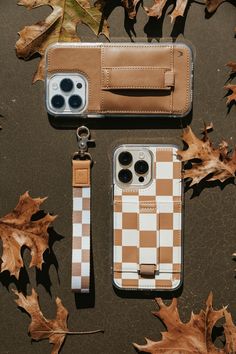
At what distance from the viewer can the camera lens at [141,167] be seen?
1523 millimetres

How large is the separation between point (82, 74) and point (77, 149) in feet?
0.77

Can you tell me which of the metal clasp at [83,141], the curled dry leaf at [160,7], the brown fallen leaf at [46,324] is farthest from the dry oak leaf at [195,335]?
the curled dry leaf at [160,7]

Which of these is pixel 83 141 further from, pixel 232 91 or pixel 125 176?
pixel 232 91

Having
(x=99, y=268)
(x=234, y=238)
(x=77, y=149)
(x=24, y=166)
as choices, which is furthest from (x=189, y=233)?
(x=24, y=166)

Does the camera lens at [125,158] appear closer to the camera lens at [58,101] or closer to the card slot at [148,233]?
the card slot at [148,233]

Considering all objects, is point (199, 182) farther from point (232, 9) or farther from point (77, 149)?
point (232, 9)

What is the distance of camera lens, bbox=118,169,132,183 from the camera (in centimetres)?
153

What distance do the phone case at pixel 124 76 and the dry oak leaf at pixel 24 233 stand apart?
31 cm

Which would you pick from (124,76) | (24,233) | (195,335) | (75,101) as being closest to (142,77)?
(124,76)

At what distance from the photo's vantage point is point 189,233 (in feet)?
5.06

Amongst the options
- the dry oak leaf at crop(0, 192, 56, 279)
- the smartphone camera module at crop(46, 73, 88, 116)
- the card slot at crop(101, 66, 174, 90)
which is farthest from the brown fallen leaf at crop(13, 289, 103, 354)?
the card slot at crop(101, 66, 174, 90)

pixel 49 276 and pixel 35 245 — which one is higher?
pixel 35 245

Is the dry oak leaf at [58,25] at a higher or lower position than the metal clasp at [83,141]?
higher

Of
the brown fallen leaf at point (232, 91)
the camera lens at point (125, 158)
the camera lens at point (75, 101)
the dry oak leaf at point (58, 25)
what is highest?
the dry oak leaf at point (58, 25)
